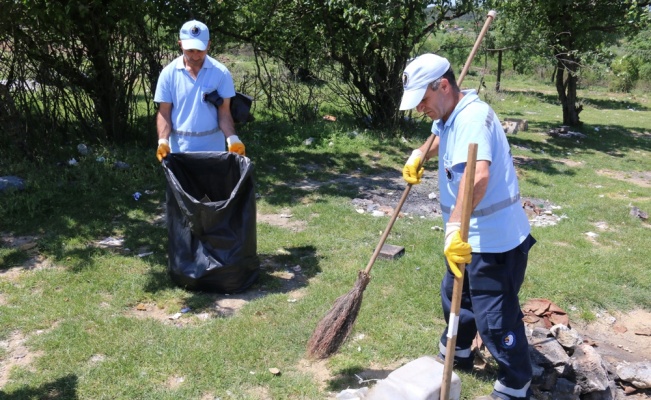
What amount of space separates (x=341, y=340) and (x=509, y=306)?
3.32 feet

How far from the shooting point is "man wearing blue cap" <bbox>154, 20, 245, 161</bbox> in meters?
3.95

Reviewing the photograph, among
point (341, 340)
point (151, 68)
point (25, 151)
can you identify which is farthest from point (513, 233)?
point (151, 68)

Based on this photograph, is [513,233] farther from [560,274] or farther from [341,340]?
[560,274]

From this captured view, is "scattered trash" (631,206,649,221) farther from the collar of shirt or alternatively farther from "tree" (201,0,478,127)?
the collar of shirt

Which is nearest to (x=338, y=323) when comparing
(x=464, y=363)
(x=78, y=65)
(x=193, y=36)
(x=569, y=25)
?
(x=464, y=363)

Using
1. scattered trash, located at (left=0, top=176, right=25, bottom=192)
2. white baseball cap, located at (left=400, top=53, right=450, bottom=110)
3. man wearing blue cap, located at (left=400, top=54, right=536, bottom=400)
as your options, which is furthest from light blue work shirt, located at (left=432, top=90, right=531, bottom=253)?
scattered trash, located at (left=0, top=176, right=25, bottom=192)

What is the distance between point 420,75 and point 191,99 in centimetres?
198

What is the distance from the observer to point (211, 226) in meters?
3.83

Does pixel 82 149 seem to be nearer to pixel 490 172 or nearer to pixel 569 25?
pixel 490 172

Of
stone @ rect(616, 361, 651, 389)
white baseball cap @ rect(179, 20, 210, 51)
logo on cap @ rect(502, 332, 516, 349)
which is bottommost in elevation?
stone @ rect(616, 361, 651, 389)

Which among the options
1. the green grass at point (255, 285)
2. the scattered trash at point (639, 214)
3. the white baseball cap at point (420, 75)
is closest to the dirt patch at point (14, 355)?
the green grass at point (255, 285)

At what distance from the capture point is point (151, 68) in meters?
7.93

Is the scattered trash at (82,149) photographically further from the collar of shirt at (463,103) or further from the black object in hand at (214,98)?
the collar of shirt at (463,103)

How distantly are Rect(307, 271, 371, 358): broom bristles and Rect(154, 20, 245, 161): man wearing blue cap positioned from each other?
1.49m
